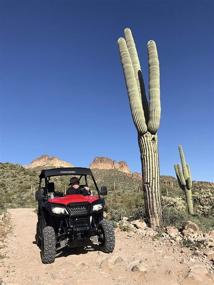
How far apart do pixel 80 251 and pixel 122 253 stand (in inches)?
39.5

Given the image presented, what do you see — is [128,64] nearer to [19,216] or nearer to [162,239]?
[162,239]

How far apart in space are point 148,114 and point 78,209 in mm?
5789

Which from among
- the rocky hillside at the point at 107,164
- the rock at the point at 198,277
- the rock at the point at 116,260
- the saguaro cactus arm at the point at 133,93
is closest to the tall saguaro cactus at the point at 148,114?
the saguaro cactus arm at the point at 133,93

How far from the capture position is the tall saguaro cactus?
11.6 meters

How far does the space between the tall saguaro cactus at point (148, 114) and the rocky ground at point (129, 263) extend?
1454 mm

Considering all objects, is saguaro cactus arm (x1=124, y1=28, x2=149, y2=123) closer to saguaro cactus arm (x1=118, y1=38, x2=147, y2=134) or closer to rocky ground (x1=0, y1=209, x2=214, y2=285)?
saguaro cactus arm (x1=118, y1=38, x2=147, y2=134)

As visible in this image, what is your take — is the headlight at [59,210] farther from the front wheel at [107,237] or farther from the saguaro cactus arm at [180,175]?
the saguaro cactus arm at [180,175]

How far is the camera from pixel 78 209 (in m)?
7.86

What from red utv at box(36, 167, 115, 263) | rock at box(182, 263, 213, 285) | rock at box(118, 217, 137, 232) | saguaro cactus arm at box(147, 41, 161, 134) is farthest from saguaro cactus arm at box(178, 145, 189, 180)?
rock at box(182, 263, 213, 285)

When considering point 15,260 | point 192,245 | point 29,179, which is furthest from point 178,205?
point 29,179

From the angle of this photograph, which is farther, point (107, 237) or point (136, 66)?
point (136, 66)

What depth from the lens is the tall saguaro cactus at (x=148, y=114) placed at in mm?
11641

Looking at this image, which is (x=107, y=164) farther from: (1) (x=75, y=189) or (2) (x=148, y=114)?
(1) (x=75, y=189)

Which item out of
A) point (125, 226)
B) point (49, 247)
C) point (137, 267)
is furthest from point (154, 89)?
point (137, 267)
